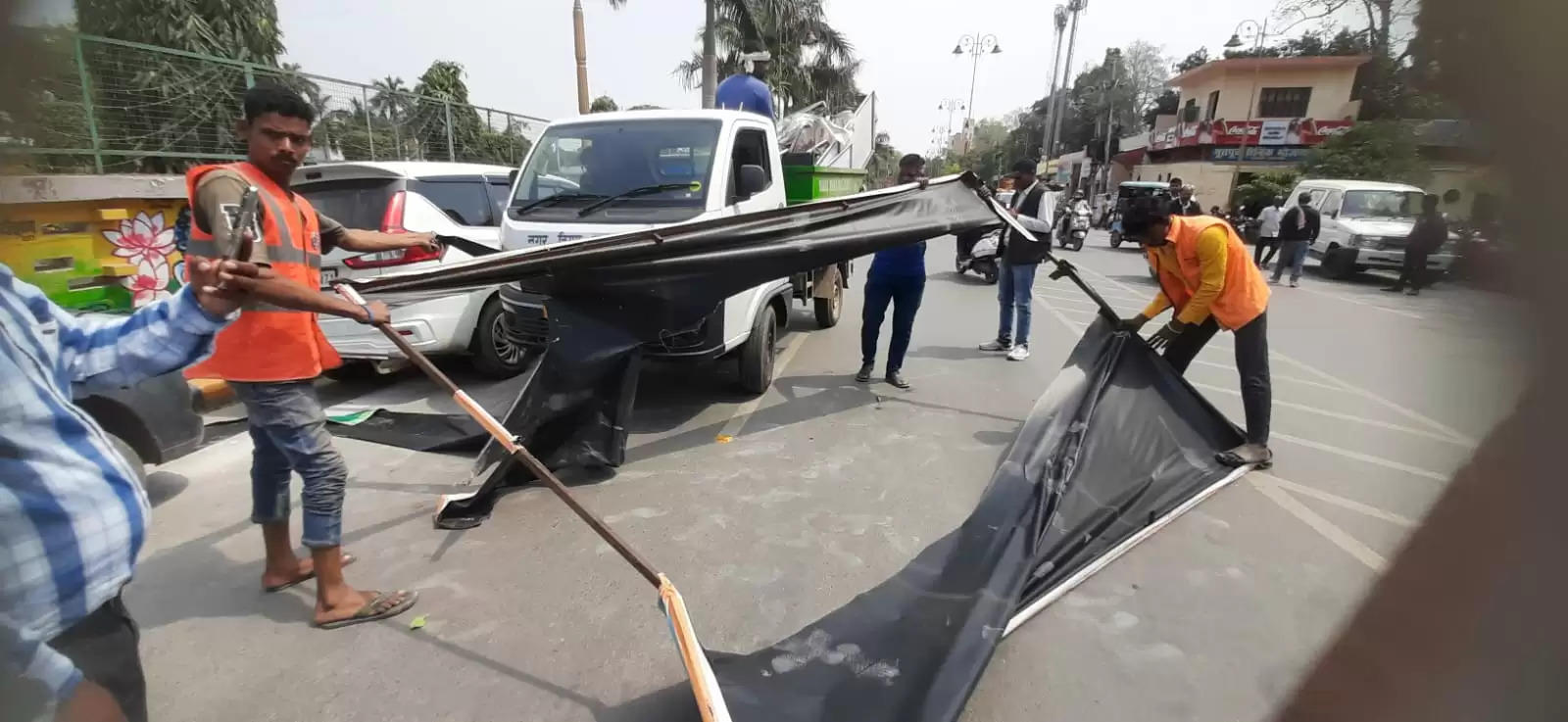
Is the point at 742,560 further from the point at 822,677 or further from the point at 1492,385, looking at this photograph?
the point at 1492,385

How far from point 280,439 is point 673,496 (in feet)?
6.18

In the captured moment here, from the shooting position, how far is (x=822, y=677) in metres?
2.21

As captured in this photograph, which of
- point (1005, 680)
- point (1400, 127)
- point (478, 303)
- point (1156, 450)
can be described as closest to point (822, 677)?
point (1005, 680)

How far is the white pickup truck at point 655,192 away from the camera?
4820 mm

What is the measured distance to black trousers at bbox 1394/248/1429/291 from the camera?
82 centimetres

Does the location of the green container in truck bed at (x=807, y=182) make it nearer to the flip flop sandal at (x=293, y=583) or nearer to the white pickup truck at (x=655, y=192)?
the white pickup truck at (x=655, y=192)

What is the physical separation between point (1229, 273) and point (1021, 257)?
2209 millimetres

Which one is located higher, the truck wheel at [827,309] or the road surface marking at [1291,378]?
the truck wheel at [827,309]

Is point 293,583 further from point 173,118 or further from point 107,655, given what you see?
point 173,118

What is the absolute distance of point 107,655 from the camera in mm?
1370

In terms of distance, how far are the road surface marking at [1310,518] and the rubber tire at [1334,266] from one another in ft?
23.0

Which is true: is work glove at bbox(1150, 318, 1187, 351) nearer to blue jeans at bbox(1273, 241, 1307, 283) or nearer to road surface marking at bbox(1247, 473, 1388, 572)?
road surface marking at bbox(1247, 473, 1388, 572)

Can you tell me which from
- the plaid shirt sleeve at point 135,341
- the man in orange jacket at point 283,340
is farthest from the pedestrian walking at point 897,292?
the plaid shirt sleeve at point 135,341

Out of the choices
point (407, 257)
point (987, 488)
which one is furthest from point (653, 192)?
point (987, 488)
